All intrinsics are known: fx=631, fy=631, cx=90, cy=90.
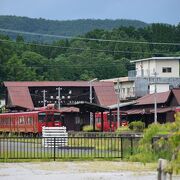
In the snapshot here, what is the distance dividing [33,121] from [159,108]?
17.6m

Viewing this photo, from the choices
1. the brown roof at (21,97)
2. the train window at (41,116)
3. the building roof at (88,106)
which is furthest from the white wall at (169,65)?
the building roof at (88,106)

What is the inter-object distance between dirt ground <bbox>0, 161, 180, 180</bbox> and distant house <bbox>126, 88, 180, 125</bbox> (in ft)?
119

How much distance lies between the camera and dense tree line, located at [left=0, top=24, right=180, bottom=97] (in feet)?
374

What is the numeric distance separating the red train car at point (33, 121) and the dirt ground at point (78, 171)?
92.1 feet

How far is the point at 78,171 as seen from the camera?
18.7 meters

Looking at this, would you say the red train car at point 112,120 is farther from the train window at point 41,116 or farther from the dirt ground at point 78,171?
the dirt ground at point 78,171

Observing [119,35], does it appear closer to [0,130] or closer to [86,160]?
[0,130]

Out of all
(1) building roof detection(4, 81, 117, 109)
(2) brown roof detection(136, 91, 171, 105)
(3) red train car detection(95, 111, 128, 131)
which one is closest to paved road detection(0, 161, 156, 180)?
(3) red train car detection(95, 111, 128, 131)

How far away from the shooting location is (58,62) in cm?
12319

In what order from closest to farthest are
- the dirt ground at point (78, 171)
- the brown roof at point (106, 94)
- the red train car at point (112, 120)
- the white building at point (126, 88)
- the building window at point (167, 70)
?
1. the dirt ground at point (78, 171)
2. the red train car at point (112, 120)
3. the brown roof at point (106, 94)
4. the white building at point (126, 88)
5. the building window at point (167, 70)

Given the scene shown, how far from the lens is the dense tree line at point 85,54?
114062 mm

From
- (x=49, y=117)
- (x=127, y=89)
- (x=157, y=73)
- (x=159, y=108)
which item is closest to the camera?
(x=49, y=117)

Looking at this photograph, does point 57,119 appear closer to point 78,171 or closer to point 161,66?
point 78,171

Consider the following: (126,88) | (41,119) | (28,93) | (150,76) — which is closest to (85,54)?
(126,88)
